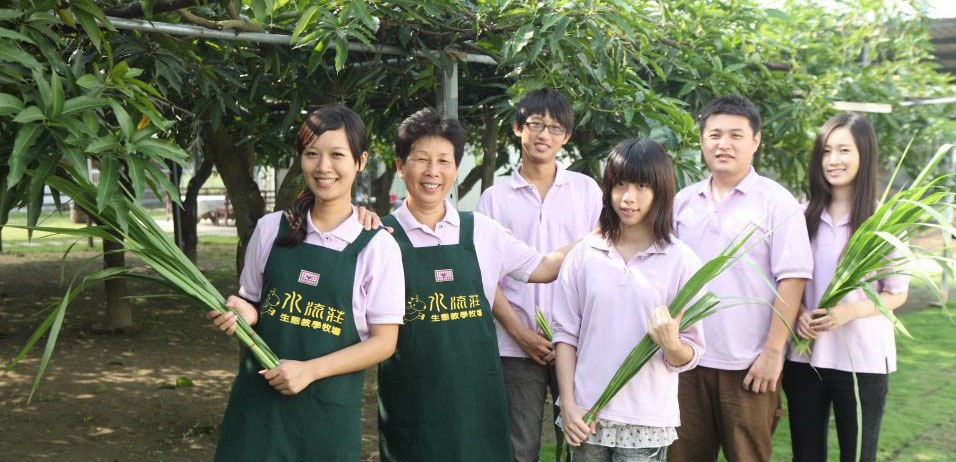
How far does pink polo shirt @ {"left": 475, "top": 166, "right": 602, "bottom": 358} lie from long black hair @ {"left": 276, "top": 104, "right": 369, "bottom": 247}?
69 centimetres

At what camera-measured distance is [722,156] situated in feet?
8.30

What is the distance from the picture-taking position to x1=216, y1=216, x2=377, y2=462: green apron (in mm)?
1953

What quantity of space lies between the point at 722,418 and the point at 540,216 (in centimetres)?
78

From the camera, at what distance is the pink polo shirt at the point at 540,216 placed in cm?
260

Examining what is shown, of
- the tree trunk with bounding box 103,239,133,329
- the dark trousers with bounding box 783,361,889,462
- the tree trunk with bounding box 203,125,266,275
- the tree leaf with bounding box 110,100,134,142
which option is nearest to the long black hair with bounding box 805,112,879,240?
the dark trousers with bounding box 783,361,889,462

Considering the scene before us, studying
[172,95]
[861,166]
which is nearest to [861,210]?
[861,166]

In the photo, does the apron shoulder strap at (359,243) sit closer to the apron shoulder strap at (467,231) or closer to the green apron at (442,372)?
the green apron at (442,372)

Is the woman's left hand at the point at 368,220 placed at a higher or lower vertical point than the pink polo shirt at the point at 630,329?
higher

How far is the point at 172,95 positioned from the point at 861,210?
300 cm

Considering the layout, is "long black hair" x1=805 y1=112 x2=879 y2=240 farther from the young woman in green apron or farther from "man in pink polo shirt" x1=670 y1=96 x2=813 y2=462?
the young woman in green apron

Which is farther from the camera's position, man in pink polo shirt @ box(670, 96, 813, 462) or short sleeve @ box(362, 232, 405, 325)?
man in pink polo shirt @ box(670, 96, 813, 462)

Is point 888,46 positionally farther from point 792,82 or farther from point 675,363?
point 675,363

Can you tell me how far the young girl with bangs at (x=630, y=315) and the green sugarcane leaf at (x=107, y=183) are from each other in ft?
3.66

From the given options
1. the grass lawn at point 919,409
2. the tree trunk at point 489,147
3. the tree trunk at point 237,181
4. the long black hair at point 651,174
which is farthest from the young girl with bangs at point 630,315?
the tree trunk at point 489,147
